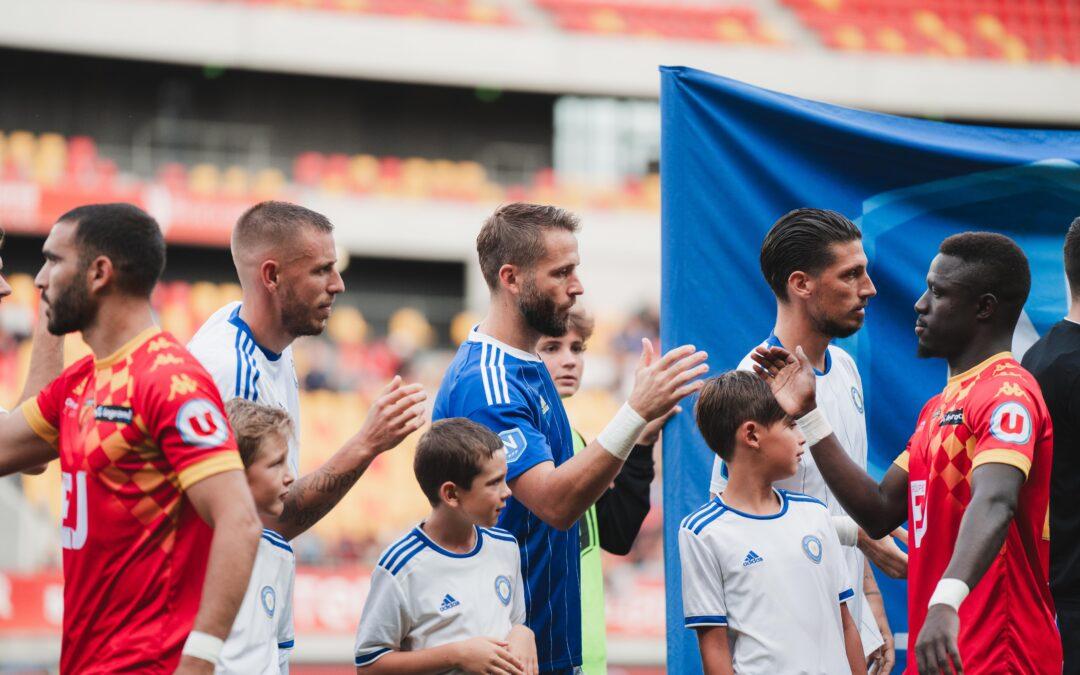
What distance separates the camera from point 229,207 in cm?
2116

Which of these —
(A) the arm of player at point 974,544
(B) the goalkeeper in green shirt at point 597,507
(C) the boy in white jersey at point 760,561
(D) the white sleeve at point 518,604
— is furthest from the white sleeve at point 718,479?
(A) the arm of player at point 974,544

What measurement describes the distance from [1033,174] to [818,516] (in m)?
2.17

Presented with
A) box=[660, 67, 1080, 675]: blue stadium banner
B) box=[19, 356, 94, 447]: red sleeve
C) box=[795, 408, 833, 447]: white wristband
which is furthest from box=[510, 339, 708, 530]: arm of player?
box=[19, 356, 94, 447]: red sleeve

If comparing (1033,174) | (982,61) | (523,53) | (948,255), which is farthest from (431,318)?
(948,255)

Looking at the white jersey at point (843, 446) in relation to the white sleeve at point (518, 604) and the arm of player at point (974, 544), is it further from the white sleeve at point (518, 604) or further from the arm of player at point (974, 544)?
the arm of player at point (974, 544)

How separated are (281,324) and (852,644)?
2.09m

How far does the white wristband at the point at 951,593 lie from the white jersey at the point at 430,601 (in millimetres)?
1318

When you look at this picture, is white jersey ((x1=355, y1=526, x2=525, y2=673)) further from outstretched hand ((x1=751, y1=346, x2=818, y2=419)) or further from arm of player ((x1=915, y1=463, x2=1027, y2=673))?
arm of player ((x1=915, y1=463, x2=1027, y2=673))

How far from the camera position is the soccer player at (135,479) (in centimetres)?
315

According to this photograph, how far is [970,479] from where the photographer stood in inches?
142

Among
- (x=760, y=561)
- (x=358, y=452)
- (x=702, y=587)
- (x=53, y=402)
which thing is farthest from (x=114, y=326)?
(x=760, y=561)

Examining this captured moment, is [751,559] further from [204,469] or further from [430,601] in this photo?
[204,469]

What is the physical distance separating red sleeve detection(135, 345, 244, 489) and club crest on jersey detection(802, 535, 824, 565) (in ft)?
5.72

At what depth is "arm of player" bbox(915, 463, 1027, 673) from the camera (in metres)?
3.27
